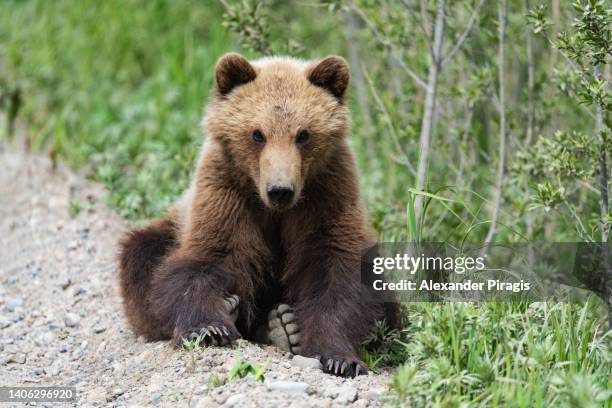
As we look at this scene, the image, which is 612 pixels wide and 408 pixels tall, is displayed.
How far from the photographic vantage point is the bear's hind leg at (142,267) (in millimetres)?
5535

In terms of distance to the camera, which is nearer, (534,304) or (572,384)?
(572,384)

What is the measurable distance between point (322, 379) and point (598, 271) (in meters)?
2.05

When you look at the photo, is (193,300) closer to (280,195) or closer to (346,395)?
(280,195)

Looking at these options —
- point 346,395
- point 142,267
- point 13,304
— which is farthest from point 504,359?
point 13,304

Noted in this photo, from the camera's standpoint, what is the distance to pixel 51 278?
6.88 meters

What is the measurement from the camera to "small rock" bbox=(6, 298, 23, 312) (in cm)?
641

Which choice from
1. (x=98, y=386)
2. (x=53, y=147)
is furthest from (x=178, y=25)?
(x=98, y=386)

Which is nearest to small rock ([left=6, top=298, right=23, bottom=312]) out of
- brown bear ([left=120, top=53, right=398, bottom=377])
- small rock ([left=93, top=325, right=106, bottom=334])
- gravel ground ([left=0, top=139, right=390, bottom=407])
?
gravel ground ([left=0, top=139, right=390, bottom=407])

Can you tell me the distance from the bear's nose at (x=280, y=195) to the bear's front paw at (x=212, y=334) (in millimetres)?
737

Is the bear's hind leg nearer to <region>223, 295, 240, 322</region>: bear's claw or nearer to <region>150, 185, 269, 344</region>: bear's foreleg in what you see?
<region>150, 185, 269, 344</region>: bear's foreleg

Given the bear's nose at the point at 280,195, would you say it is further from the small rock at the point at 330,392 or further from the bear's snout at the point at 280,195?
the small rock at the point at 330,392

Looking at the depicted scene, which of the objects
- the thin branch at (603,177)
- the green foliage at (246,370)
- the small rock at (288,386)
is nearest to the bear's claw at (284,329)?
the green foliage at (246,370)

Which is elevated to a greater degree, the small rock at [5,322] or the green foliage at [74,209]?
the green foliage at [74,209]

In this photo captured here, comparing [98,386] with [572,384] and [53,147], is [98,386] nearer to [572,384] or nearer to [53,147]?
[572,384]
